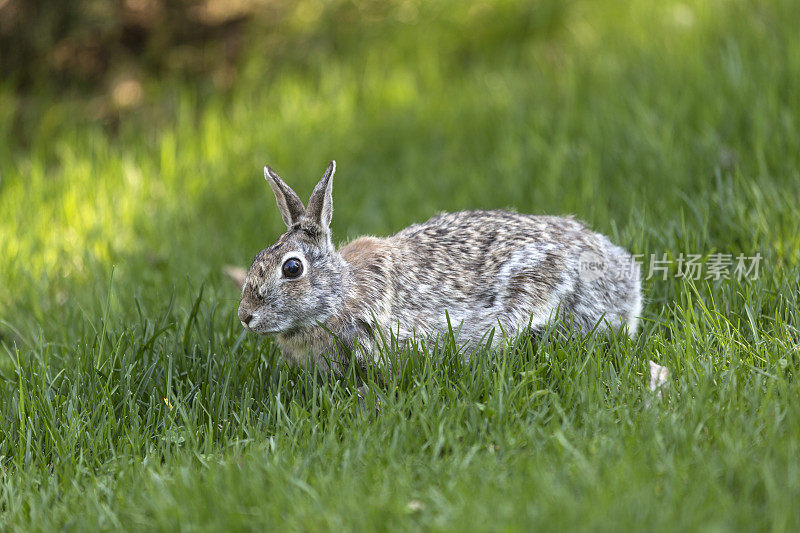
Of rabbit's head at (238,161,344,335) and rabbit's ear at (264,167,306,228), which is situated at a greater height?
rabbit's ear at (264,167,306,228)

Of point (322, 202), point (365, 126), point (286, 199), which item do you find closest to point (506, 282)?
point (322, 202)

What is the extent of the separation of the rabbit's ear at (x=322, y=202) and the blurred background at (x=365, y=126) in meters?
1.23

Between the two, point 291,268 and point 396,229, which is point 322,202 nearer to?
point 291,268

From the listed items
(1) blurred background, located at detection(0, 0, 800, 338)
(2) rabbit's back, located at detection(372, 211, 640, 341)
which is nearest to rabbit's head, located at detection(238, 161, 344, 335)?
(2) rabbit's back, located at detection(372, 211, 640, 341)

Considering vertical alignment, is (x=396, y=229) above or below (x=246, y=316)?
below

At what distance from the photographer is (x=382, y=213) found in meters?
6.86

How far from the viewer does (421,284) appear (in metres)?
4.57

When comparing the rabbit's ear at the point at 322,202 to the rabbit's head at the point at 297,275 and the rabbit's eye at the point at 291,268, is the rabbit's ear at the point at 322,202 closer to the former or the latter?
the rabbit's head at the point at 297,275

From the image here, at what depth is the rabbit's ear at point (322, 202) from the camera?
4352 mm

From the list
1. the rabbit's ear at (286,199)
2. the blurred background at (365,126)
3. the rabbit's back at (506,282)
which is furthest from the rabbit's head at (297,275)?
the blurred background at (365,126)

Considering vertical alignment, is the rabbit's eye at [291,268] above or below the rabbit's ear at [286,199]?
below

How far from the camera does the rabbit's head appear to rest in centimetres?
428

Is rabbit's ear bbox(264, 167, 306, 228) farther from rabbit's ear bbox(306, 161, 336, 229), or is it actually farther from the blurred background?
the blurred background

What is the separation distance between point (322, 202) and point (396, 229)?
6.86 feet
